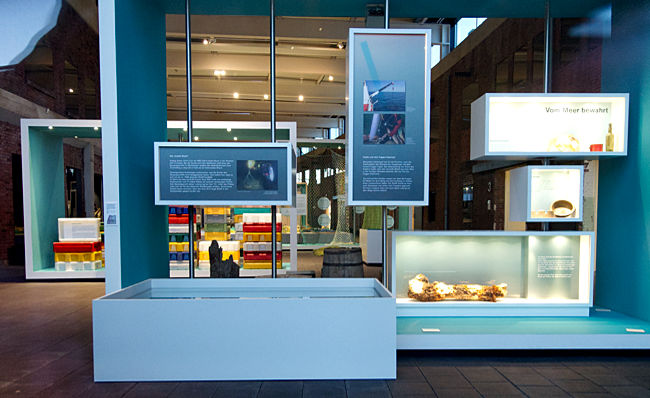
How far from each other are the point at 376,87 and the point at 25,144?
20.2ft

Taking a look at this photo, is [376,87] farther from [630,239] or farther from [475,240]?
[630,239]

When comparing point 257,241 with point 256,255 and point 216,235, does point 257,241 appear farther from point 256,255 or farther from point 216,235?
point 216,235

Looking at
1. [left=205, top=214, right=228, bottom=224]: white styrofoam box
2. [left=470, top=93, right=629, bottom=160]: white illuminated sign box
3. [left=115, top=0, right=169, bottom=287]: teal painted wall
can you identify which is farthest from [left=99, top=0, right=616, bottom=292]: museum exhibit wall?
[left=205, top=214, right=228, bottom=224]: white styrofoam box

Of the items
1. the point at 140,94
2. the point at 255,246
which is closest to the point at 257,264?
the point at 255,246

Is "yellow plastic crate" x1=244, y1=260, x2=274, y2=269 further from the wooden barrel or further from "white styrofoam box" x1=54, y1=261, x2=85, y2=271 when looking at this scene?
the wooden barrel

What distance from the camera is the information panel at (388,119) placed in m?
3.07

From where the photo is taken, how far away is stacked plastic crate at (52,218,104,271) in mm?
6152

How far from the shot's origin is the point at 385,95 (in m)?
3.07

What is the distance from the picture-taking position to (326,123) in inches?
645

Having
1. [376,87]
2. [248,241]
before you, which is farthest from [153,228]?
[248,241]

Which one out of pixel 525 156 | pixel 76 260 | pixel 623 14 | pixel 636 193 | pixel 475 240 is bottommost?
pixel 76 260

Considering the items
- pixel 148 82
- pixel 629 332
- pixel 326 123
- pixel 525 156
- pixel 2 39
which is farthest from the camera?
pixel 326 123

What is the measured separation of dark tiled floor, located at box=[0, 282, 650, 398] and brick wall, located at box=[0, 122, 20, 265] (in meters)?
6.65

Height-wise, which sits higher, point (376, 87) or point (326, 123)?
point (326, 123)
